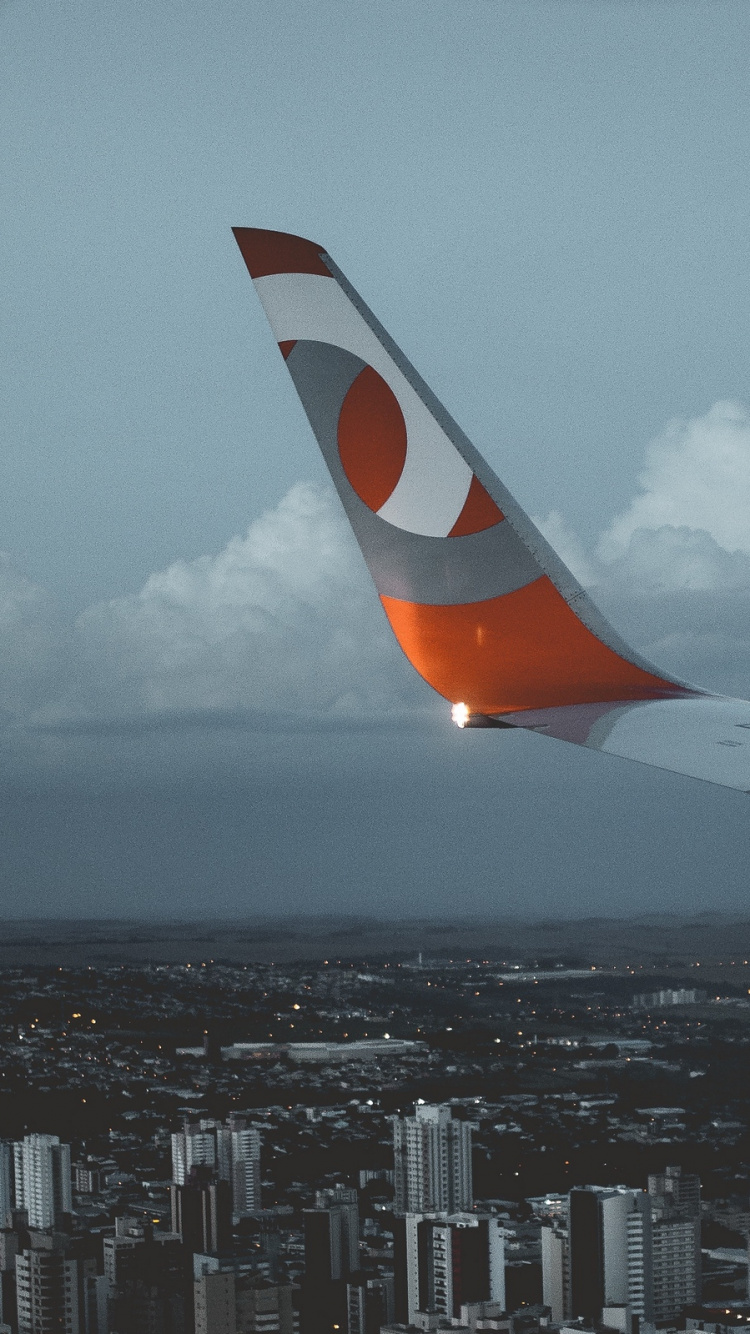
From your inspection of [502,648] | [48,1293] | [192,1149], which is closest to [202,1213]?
[192,1149]

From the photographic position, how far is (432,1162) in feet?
23.5

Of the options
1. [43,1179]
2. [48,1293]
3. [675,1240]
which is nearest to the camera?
[675,1240]

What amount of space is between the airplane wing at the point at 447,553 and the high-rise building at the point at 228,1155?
6357 mm

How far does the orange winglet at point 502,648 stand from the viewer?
2162mm

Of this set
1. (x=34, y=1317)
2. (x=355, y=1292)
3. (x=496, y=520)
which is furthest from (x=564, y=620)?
(x=34, y=1317)

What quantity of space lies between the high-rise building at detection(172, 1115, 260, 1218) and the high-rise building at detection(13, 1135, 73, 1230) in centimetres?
76

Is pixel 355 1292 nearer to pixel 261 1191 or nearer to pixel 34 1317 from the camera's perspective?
pixel 261 1191

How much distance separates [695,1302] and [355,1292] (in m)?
1.89

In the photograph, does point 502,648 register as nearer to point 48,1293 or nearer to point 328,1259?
point 328,1259

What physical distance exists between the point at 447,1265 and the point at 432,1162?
68 centimetres

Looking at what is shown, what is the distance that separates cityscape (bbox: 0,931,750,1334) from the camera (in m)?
5.54

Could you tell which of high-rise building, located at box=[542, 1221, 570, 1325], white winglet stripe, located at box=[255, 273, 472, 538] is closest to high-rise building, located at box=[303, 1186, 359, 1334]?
high-rise building, located at box=[542, 1221, 570, 1325]

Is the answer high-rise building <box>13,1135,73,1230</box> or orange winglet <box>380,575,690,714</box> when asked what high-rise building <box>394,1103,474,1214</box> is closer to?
high-rise building <box>13,1135,73,1230</box>

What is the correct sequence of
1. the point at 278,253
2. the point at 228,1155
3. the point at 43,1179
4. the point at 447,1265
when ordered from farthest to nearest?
1. the point at 43,1179
2. the point at 228,1155
3. the point at 447,1265
4. the point at 278,253
